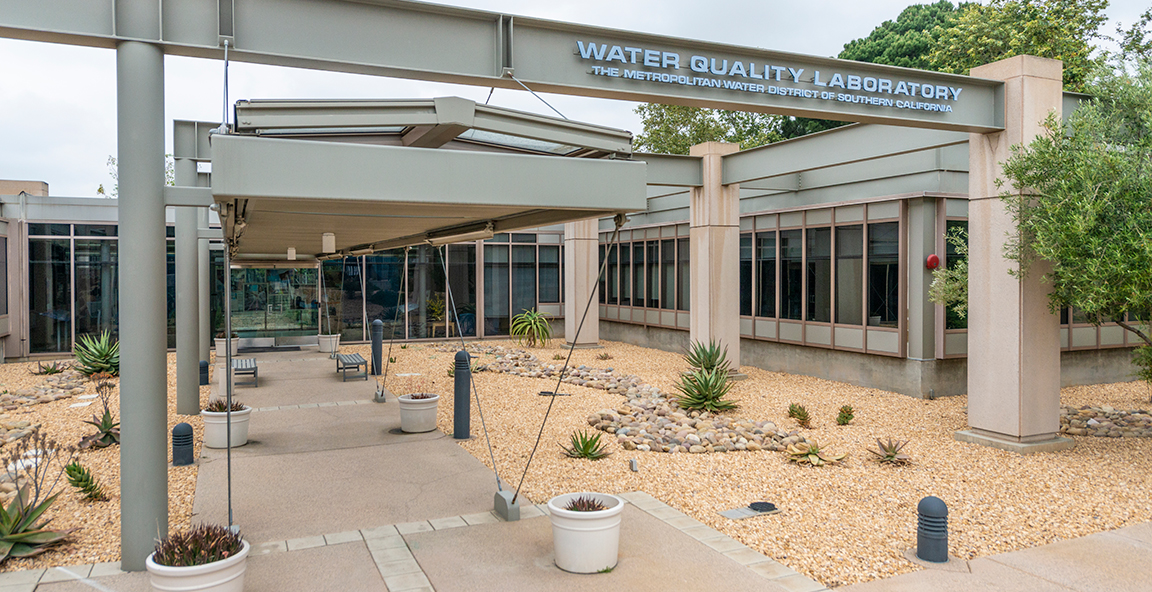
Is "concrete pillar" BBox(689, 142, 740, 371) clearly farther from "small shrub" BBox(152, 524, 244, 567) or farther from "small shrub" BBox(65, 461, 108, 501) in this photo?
"small shrub" BBox(152, 524, 244, 567)

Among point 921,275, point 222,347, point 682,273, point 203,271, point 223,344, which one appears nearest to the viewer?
point 921,275

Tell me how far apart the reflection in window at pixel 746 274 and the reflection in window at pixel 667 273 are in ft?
10.6

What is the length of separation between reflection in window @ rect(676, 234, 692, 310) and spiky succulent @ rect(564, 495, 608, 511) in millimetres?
14911

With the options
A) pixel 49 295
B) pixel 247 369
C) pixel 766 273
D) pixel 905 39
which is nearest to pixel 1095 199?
pixel 766 273

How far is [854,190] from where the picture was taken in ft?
47.4

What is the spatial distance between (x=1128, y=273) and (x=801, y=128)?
33.3 meters

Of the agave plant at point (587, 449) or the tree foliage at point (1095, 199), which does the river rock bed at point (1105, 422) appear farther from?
the agave plant at point (587, 449)

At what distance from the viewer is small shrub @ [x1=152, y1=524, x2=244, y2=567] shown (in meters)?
4.67

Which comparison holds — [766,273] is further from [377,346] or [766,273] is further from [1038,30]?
[1038,30]

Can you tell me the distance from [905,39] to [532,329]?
27.9m

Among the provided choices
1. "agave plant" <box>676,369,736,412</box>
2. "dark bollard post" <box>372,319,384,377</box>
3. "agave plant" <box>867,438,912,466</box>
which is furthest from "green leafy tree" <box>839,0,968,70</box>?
"agave plant" <box>867,438,912,466</box>

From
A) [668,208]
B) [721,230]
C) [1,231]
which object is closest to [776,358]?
[721,230]

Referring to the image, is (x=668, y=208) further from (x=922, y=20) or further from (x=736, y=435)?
(x=922, y=20)

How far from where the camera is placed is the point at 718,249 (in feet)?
50.0
